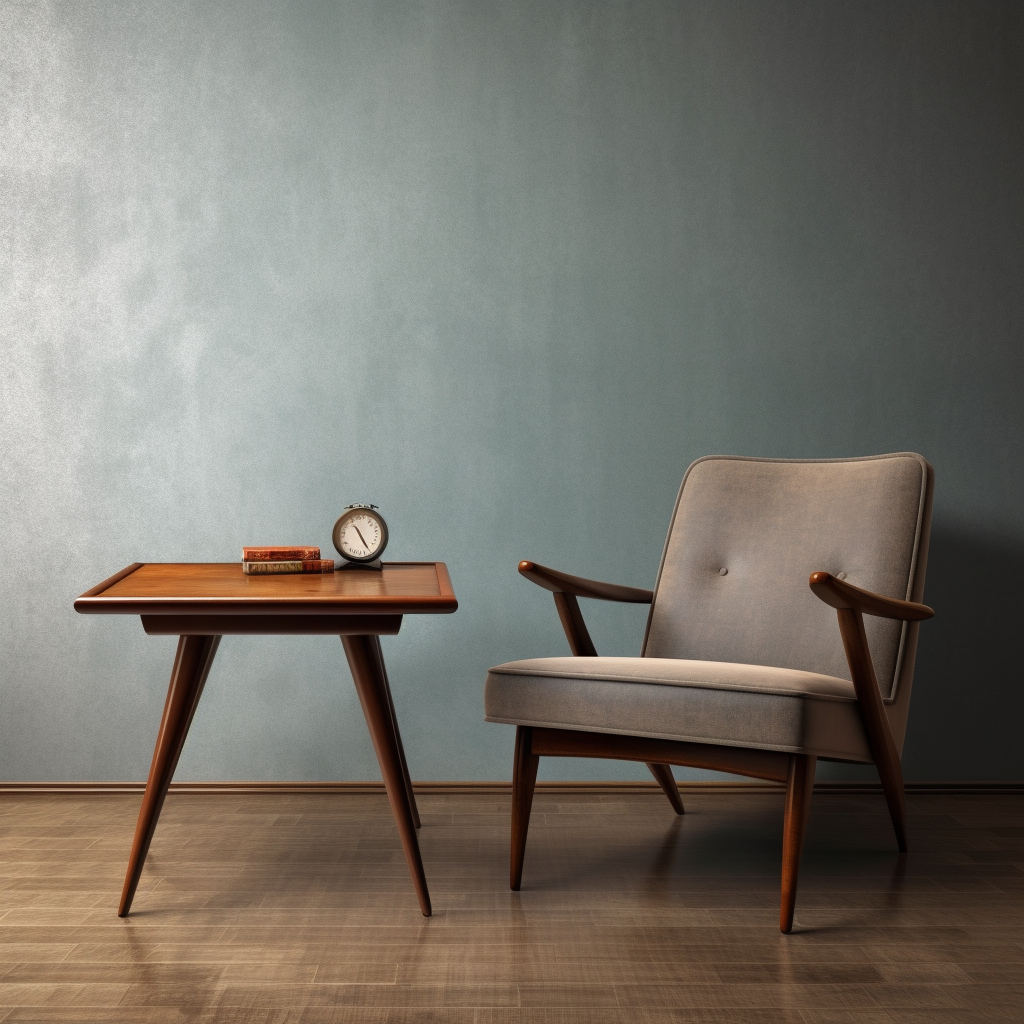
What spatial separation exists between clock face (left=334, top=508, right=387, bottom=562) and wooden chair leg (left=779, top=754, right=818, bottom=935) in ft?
3.30

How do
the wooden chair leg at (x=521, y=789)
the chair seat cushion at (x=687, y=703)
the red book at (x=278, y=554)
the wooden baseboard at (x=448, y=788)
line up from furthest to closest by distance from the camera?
the wooden baseboard at (x=448, y=788) → the red book at (x=278, y=554) → the wooden chair leg at (x=521, y=789) → the chair seat cushion at (x=687, y=703)

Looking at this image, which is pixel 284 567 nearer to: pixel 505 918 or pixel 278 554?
pixel 278 554

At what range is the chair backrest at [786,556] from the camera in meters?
2.25

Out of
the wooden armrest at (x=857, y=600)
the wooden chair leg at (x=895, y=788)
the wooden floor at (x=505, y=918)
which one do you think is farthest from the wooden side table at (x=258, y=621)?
the wooden chair leg at (x=895, y=788)

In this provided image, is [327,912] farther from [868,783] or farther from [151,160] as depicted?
[151,160]

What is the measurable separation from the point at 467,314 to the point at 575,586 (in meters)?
0.94

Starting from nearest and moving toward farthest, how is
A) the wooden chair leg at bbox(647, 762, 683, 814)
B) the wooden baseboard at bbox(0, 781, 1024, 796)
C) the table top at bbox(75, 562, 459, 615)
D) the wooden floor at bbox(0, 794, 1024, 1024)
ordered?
1. the wooden floor at bbox(0, 794, 1024, 1024)
2. the table top at bbox(75, 562, 459, 615)
3. the wooden chair leg at bbox(647, 762, 683, 814)
4. the wooden baseboard at bbox(0, 781, 1024, 796)

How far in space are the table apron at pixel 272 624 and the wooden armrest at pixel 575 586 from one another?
1.39 ft

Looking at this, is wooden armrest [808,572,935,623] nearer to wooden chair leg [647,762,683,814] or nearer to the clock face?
wooden chair leg [647,762,683,814]

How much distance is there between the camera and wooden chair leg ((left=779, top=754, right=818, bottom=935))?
179cm

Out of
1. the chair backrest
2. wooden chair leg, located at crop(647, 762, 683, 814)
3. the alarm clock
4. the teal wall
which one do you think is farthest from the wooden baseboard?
the alarm clock

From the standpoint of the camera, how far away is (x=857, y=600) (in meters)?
1.83

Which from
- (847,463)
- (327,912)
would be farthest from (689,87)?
(327,912)

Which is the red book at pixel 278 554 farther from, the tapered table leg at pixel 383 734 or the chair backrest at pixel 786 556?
the chair backrest at pixel 786 556
